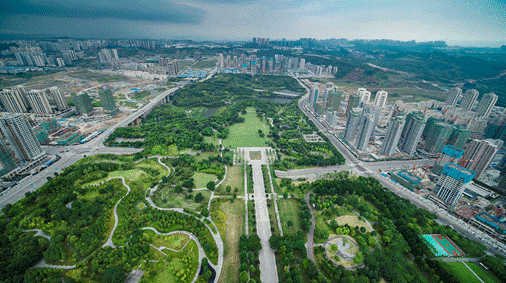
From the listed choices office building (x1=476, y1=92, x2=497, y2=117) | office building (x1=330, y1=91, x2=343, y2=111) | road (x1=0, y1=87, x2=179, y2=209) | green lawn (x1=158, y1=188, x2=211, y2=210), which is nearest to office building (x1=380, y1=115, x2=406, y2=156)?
office building (x1=330, y1=91, x2=343, y2=111)

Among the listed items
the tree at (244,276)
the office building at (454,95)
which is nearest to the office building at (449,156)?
the tree at (244,276)

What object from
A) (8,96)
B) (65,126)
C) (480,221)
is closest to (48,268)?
(65,126)

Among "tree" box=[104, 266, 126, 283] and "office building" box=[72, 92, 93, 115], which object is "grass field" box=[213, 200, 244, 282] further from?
"office building" box=[72, 92, 93, 115]

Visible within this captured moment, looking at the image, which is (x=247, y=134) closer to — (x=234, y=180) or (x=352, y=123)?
(x=234, y=180)

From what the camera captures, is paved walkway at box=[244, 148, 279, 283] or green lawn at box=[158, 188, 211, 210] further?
green lawn at box=[158, 188, 211, 210]

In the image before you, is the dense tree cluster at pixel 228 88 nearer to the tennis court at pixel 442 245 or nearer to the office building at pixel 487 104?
the office building at pixel 487 104

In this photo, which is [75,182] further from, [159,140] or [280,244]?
[280,244]

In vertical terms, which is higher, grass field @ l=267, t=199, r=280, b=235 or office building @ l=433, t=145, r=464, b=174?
office building @ l=433, t=145, r=464, b=174
